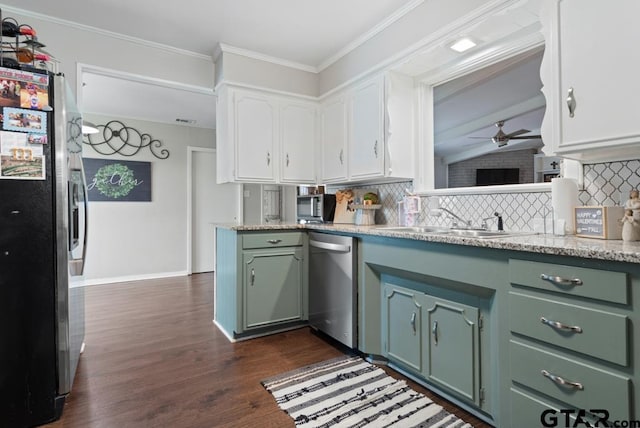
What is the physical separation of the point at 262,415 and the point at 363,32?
2831 millimetres

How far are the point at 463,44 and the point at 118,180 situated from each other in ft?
15.6

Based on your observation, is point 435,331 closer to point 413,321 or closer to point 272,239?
point 413,321

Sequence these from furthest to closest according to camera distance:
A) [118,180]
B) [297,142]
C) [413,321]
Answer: [118,180] < [297,142] < [413,321]

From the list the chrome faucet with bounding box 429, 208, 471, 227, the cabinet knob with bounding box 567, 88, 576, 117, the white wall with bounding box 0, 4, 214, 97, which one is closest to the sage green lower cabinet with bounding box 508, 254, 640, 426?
the cabinet knob with bounding box 567, 88, 576, 117

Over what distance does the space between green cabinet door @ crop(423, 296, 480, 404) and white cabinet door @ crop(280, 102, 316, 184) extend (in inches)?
77.6

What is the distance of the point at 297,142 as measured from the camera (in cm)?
340

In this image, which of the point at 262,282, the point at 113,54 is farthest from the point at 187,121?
the point at 262,282

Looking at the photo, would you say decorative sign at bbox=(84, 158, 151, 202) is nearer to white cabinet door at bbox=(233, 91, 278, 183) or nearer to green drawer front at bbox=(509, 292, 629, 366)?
white cabinet door at bbox=(233, 91, 278, 183)

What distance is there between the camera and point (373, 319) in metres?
2.21

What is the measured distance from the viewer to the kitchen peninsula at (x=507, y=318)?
1107 mm

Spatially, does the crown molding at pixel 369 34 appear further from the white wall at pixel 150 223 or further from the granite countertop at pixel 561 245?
the white wall at pixel 150 223

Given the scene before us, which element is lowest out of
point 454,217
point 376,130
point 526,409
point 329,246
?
point 526,409

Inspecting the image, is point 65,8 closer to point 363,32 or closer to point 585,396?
point 363,32

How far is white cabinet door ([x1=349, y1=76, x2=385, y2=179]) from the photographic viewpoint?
2.70 m
